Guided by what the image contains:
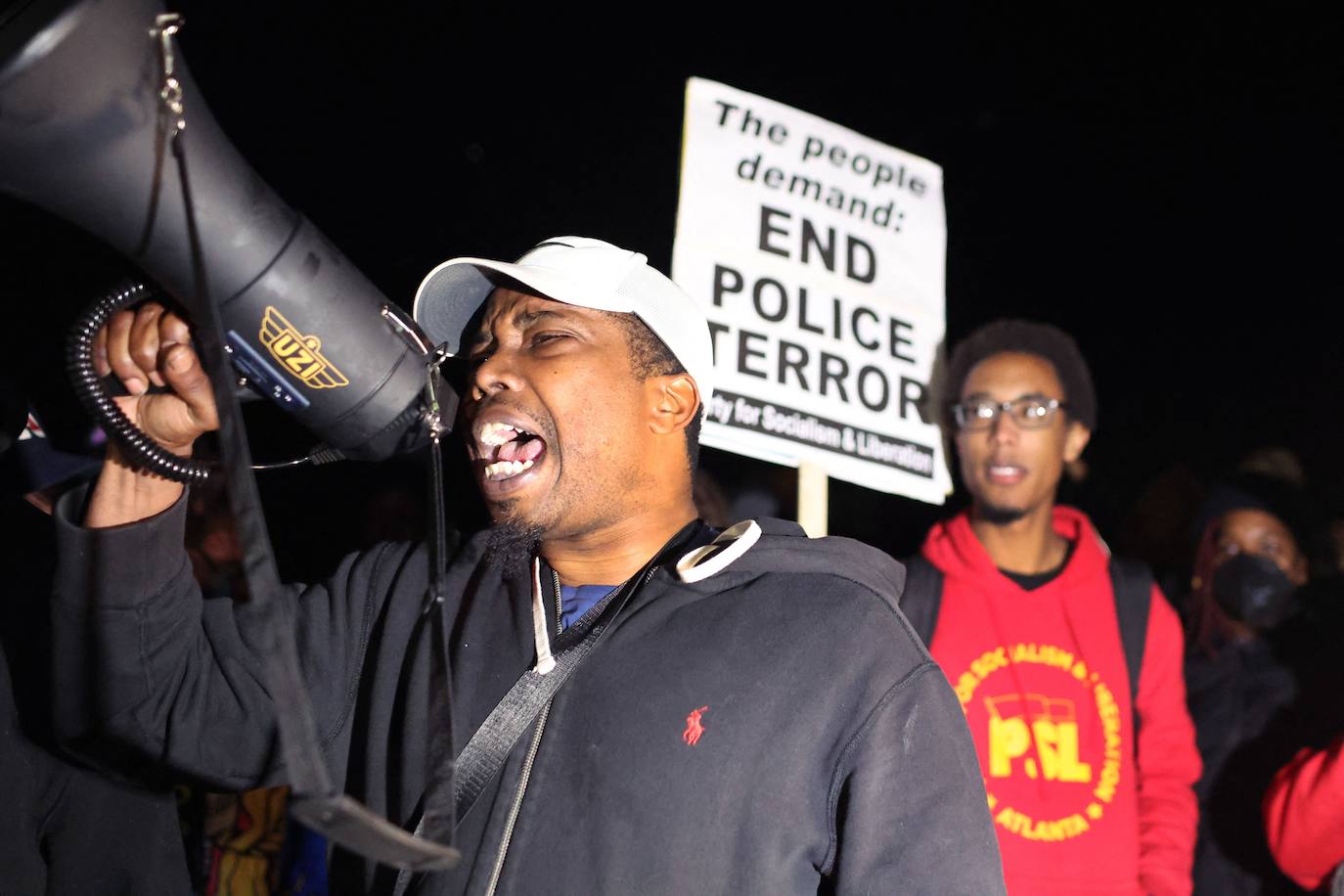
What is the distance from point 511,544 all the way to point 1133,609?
73.8 inches

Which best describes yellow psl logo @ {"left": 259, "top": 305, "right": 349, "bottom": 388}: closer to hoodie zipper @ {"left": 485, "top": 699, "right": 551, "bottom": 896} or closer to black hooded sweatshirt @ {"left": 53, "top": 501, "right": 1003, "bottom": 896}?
black hooded sweatshirt @ {"left": 53, "top": 501, "right": 1003, "bottom": 896}

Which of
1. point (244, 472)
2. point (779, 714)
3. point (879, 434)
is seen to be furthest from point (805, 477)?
point (244, 472)

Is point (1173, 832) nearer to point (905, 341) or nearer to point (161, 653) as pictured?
point (905, 341)

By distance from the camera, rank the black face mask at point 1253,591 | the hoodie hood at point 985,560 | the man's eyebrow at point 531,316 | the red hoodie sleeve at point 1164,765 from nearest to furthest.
Result: the man's eyebrow at point 531,316
the red hoodie sleeve at point 1164,765
the hoodie hood at point 985,560
the black face mask at point 1253,591

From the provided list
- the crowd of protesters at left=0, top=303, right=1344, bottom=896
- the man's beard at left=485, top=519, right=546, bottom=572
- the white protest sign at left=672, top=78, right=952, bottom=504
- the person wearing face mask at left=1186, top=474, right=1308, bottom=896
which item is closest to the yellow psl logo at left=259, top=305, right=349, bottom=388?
the man's beard at left=485, top=519, right=546, bottom=572

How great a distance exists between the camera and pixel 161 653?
1833mm

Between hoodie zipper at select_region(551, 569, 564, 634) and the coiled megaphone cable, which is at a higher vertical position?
the coiled megaphone cable

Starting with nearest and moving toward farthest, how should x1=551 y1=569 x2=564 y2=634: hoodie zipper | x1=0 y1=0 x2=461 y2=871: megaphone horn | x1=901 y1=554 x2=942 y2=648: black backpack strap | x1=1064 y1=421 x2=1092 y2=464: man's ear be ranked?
x1=0 y1=0 x2=461 y2=871: megaphone horn < x1=551 y1=569 x2=564 y2=634: hoodie zipper < x1=901 y1=554 x2=942 y2=648: black backpack strap < x1=1064 y1=421 x2=1092 y2=464: man's ear

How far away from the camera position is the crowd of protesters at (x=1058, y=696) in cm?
233

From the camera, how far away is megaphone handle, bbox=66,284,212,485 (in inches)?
68.3

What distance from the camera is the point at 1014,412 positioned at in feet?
11.4

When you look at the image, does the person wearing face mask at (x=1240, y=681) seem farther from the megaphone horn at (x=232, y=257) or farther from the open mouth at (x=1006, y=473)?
the megaphone horn at (x=232, y=257)

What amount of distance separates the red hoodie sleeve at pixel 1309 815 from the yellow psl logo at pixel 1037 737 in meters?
0.44

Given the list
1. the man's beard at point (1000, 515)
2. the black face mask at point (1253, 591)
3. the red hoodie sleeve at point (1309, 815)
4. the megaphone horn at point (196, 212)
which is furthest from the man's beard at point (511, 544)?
the black face mask at point (1253, 591)
